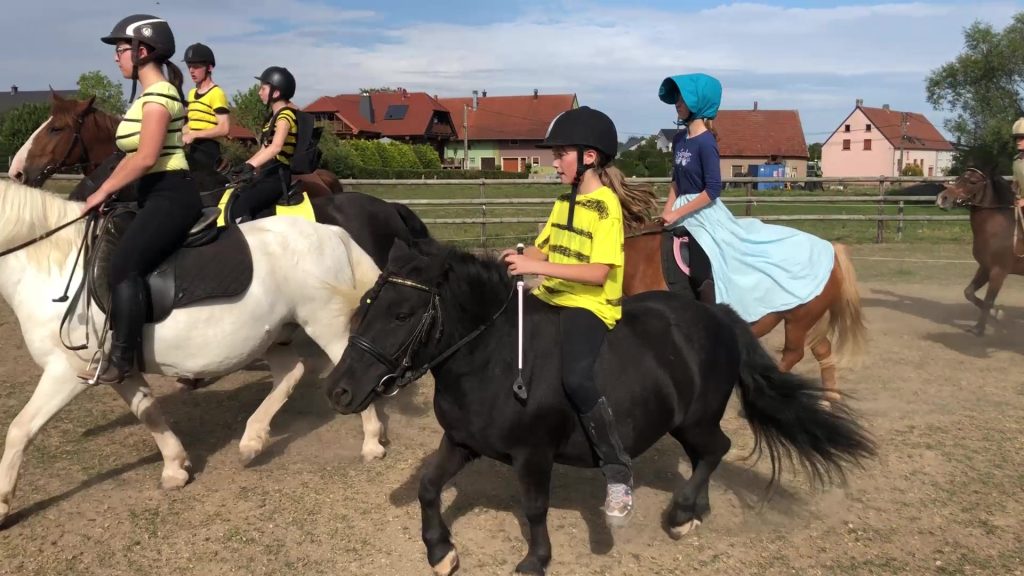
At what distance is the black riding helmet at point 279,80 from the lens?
690 cm

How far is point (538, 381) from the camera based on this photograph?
3648 mm

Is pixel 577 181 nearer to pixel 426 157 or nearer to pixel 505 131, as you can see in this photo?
pixel 426 157

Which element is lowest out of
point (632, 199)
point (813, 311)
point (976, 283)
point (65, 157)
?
point (976, 283)

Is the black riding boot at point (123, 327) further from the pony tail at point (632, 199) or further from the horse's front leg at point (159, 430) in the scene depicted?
the pony tail at point (632, 199)

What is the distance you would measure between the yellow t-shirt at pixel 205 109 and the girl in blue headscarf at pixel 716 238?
169 inches

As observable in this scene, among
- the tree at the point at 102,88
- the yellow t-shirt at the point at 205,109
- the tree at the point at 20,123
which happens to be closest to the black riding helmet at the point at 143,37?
the yellow t-shirt at the point at 205,109

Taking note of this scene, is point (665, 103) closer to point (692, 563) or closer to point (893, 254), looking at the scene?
point (692, 563)

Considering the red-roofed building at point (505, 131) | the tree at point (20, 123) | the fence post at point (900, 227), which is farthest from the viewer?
the red-roofed building at point (505, 131)

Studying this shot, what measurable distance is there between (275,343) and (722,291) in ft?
11.1

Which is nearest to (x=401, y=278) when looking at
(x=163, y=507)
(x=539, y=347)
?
(x=539, y=347)

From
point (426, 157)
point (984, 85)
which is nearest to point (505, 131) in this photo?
point (426, 157)

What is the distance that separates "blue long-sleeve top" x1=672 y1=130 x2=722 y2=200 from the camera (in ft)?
18.6

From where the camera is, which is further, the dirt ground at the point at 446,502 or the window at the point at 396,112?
the window at the point at 396,112

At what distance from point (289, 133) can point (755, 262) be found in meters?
4.19
